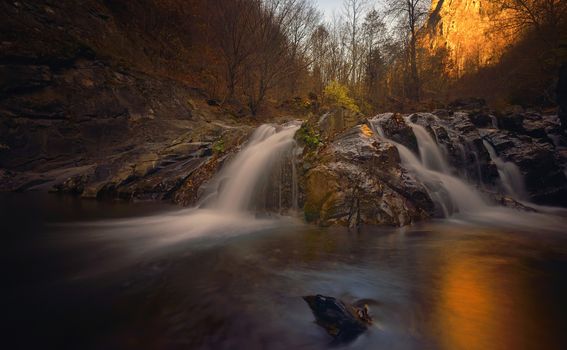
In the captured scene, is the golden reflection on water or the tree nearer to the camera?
the golden reflection on water

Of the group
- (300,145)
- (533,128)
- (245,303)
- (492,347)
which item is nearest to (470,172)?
(533,128)

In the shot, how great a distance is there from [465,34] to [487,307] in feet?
165

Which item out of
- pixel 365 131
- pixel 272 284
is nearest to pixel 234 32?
pixel 365 131

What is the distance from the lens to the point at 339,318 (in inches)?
88.5

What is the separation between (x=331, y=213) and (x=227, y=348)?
161 inches

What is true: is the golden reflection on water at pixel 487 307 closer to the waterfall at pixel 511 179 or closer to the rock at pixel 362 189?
the rock at pixel 362 189

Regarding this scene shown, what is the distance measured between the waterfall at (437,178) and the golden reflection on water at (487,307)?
3.16 metres

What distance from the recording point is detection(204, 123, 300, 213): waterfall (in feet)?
23.3

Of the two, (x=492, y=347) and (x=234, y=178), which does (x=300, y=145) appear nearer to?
(x=234, y=178)

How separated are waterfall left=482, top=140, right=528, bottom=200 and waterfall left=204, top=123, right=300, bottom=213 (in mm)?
6653

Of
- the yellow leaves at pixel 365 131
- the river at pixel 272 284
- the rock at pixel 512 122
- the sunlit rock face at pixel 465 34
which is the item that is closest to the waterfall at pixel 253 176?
the river at pixel 272 284

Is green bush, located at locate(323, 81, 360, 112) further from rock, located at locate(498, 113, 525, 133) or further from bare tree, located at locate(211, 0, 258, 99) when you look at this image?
rock, located at locate(498, 113, 525, 133)

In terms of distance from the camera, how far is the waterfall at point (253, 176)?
7113mm

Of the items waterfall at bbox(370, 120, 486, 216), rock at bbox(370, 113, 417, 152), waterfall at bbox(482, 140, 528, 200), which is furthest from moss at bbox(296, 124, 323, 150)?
waterfall at bbox(482, 140, 528, 200)
